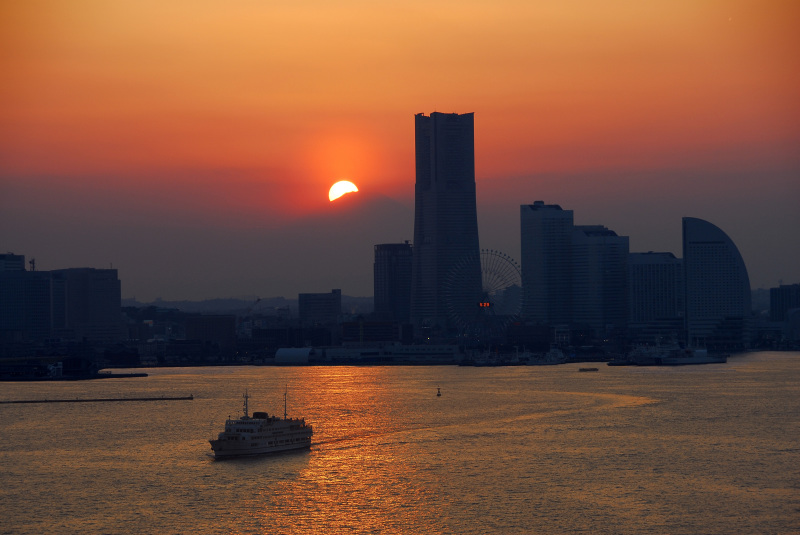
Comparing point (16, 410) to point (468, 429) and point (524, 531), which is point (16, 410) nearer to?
point (468, 429)

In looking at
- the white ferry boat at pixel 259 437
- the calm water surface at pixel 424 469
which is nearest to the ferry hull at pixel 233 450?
the white ferry boat at pixel 259 437

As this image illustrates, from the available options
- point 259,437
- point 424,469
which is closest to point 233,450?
point 259,437

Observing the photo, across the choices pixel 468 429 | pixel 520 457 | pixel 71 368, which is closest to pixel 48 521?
pixel 520 457

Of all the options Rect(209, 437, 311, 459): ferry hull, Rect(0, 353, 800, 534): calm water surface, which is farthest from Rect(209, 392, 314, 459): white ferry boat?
Rect(0, 353, 800, 534): calm water surface

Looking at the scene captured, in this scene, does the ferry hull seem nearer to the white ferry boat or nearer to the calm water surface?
the white ferry boat

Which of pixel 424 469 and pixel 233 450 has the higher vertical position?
pixel 233 450

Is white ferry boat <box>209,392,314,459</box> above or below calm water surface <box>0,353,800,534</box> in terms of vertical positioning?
above

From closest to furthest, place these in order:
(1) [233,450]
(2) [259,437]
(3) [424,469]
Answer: (3) [424,469], (1) [233,450], (2) [259,437]

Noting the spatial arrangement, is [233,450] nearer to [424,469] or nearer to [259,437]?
[259,437]
